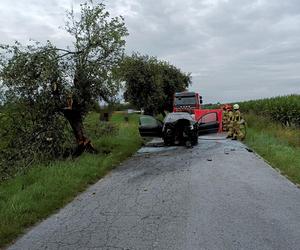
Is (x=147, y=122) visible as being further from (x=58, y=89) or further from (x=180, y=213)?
(x=180, y=213)

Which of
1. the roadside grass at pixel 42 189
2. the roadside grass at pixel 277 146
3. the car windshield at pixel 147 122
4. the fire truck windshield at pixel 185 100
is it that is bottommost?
the roadside grass at pixel 277 146

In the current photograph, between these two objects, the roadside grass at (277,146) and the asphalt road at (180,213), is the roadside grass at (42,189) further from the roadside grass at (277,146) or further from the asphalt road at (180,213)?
the roadside grass at (277,146)

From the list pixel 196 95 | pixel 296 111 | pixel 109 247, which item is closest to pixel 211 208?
pixel 109 247

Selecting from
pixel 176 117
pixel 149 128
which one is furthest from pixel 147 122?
pixel 176 117

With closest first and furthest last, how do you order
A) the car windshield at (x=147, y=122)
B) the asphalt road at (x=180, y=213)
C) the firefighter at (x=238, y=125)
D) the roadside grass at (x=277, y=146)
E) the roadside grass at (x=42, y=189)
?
the asphalt road at (x=180, y=213), the roadside grass at (x=42, y=189), the roadside grass at (x=277, y=146), the car windshield at (x=147, y=122), the firefighter at (x=238, y=125)

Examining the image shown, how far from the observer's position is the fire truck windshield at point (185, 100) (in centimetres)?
3362

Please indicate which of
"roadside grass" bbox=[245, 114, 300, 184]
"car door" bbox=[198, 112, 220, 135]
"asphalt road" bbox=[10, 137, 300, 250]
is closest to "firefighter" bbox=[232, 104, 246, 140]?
"roadside grass" bbox=[245, 114, 300, 184]

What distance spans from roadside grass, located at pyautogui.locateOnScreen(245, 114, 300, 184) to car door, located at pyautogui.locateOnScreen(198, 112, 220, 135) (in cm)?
272

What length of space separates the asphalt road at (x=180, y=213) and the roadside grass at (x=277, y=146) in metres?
0.53

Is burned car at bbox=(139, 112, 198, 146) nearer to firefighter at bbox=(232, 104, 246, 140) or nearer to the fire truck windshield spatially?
firefighter at bbox=(232, 104, 246, 140)

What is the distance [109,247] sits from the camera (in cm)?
597

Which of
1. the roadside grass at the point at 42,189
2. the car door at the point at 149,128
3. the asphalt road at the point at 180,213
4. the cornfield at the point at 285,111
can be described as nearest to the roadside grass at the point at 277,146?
the asphalt road at the point at 180,213

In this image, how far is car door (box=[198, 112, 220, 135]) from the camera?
84.4 feet

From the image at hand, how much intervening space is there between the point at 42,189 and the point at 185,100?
25.1 meters
